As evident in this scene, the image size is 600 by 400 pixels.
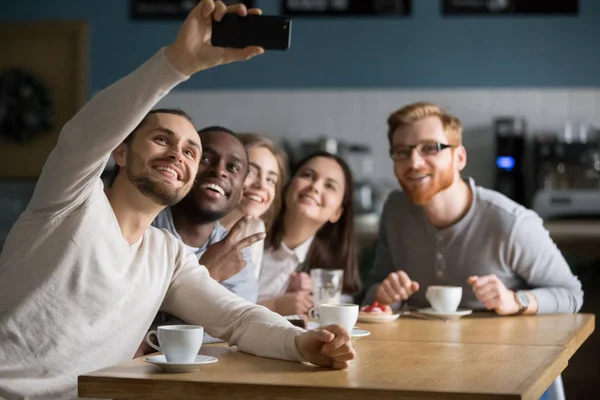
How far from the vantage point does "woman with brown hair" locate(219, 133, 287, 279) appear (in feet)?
9.34

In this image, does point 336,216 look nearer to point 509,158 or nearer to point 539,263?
point 539,263

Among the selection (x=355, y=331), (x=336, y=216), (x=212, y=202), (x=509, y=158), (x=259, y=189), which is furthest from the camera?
(x=509, y=158)

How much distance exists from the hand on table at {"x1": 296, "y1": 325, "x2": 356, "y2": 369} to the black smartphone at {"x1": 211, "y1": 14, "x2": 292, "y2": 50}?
52 centimetres

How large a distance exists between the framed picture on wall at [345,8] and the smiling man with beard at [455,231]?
292 cm

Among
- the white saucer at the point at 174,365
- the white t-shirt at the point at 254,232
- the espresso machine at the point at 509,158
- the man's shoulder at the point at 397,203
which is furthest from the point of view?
the espresso machine at the point at 509,158

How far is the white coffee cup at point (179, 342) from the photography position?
5.32 feet

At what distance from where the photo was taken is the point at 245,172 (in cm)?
251

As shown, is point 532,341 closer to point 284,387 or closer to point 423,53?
point 284,387

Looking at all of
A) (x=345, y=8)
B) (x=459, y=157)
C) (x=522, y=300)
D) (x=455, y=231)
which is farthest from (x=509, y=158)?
(x=522, y=300)

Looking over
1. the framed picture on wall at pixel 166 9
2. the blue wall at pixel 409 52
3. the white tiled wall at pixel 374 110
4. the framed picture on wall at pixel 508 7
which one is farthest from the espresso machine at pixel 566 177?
the framed picture on wall at pixel 166 9

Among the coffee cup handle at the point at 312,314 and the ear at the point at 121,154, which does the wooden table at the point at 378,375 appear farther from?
the ear at the point at 121,154

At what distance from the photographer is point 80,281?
180cm

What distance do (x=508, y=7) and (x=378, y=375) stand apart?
176 inches

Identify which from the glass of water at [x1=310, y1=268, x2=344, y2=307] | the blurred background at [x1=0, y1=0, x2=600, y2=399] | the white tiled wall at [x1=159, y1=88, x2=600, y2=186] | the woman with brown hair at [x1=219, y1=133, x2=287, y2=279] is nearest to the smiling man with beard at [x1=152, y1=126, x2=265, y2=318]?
the glass of water at [x1=310, y1=268, x2=344, y2=307]
